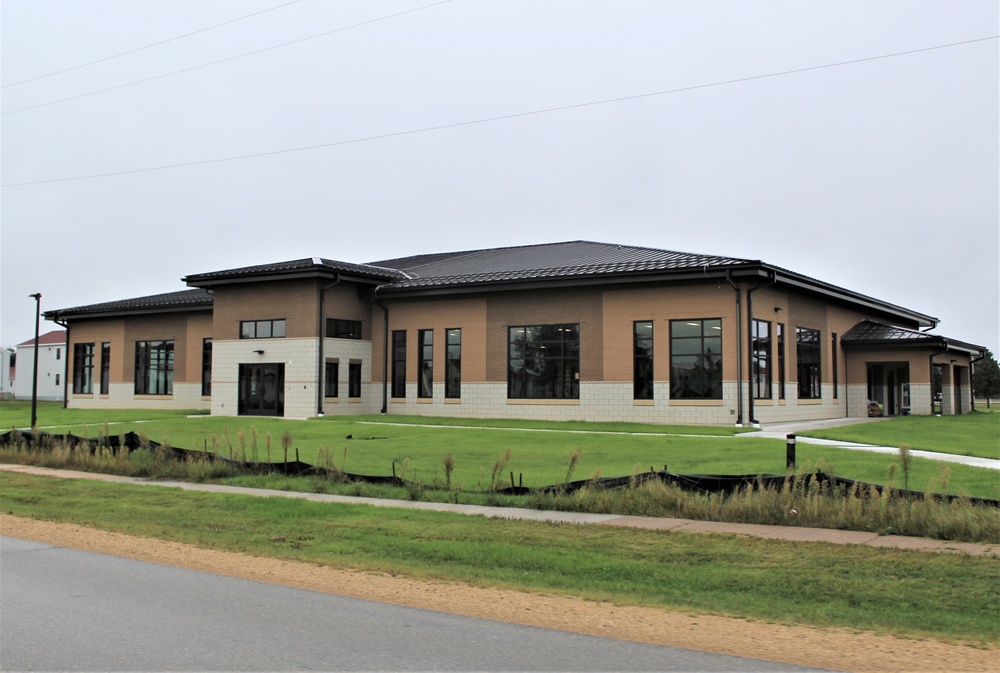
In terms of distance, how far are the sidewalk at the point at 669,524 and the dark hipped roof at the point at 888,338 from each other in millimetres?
31860

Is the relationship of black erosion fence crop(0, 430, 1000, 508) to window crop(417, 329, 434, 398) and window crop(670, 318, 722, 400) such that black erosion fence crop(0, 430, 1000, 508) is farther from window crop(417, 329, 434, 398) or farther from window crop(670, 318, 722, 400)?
window crop(417, 329, 434, 398)

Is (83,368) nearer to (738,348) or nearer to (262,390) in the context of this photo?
(262,390)

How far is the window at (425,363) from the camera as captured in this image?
125 ft

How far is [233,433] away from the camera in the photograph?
2991 cm

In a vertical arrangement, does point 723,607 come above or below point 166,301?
below

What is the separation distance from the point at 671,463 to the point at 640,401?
13.5m

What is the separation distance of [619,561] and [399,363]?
30.2 m

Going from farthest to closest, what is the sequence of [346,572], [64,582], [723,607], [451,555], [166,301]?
[166,301] < [451,555] < [346,572] < [64,582] < [723,607]

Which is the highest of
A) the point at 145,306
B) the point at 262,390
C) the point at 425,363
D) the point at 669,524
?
the point at 145,306

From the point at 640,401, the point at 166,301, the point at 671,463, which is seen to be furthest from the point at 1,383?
the point at 671,463

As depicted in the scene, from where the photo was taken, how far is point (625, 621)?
23.6ft

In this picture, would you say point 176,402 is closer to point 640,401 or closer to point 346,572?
point 640,401

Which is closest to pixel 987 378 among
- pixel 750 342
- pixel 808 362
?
pixel 808 362

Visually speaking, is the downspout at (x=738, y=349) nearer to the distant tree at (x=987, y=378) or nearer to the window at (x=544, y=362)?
the window at (x=544, y=362)
